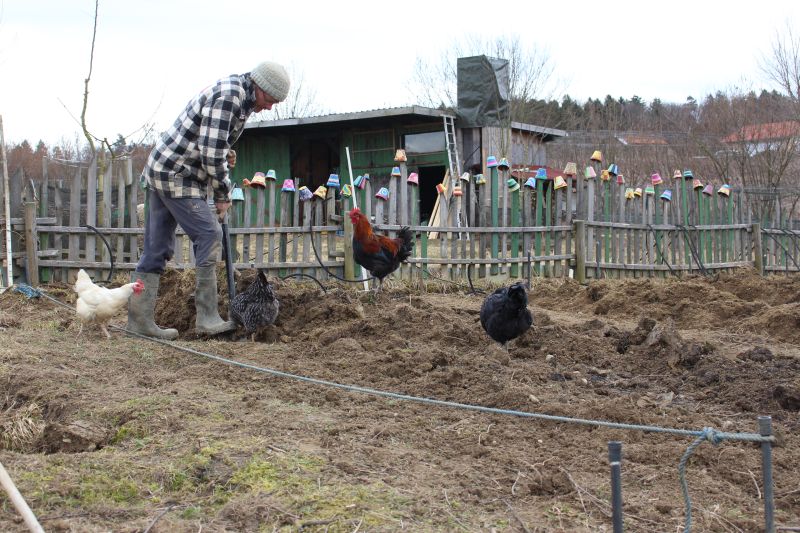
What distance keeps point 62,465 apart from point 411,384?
217cm

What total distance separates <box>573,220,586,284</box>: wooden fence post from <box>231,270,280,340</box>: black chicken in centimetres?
715

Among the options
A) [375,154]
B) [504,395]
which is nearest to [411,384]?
[504,395]

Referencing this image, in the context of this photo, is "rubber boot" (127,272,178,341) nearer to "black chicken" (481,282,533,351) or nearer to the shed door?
"black chicken" (481,282,533,351)

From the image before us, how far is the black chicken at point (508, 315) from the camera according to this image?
5605 mm

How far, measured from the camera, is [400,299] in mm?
8602

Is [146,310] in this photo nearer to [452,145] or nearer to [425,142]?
[452,145]

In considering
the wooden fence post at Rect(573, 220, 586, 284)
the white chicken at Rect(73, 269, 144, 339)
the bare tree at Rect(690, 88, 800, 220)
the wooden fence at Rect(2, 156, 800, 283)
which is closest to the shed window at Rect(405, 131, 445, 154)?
the bare tree at Rect(690, 88, 800, 220)

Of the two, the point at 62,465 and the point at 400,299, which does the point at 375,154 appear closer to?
the point at 400,299

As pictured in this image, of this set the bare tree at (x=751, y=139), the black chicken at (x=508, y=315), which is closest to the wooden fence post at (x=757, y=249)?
the bare tree at (x=751, y=139)

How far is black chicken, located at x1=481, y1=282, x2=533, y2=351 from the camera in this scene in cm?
561

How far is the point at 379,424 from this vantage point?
147 inches

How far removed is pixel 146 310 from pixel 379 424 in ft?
9.98

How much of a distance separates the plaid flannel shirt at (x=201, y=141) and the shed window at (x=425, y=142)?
51.9 feet

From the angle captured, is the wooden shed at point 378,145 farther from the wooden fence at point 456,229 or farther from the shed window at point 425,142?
the wooden fence at point 456,229
